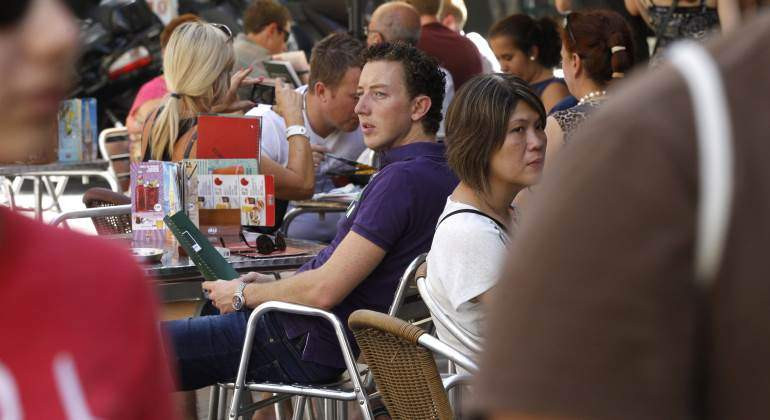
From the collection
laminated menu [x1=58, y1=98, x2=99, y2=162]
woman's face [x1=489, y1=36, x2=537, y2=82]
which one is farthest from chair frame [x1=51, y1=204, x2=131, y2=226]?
woman's face [x1=489, y1=36, x2=537, y2=82]

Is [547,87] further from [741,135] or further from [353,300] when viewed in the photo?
[741,135]

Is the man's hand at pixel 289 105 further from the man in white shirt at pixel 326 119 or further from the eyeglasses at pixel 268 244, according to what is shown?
the eyeglasses at pixel 268 244

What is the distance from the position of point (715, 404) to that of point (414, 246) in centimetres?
282

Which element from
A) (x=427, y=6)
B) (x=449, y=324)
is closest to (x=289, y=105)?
(x=449, y=324)

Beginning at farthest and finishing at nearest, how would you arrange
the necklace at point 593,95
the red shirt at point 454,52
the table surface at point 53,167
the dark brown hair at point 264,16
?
1. the dark brown hair at point 264,16
2. the table surface at point 53,167
3. the red shirt at point 454,52
4. the necklace at point 593,95

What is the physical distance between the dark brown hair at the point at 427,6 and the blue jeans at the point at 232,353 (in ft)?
14.0

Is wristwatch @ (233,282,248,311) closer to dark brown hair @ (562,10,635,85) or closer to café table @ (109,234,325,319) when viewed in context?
café table @ (109,234,325,319)

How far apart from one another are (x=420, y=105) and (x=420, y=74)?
0.12 m

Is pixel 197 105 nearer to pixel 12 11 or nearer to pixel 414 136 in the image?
pixel 414 136

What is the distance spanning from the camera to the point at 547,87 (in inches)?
269

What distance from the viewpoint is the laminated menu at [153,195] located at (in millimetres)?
4359

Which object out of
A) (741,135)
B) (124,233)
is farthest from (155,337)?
(124,233)

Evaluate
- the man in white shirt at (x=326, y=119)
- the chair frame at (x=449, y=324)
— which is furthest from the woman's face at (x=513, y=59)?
the chair frame at (x=449, y=324)

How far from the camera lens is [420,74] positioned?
4.21 metres
